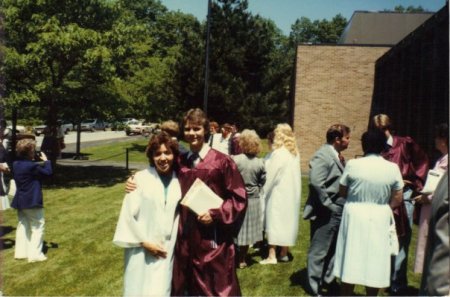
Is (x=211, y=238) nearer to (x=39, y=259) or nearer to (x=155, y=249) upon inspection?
(x=155, y=249)

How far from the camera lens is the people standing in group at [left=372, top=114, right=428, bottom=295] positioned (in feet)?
18.5

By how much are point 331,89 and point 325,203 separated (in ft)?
53.9

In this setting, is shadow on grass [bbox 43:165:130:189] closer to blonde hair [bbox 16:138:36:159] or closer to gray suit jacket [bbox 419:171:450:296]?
blonde hair [bbox 16:138:36:159]

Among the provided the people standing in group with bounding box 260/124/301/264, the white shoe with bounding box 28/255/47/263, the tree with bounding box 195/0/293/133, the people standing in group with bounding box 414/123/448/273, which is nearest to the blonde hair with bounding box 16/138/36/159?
the white shoe with bounding box 28/255/47/263

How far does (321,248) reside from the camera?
5.68 metres

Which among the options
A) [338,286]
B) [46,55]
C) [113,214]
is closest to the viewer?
[338,286]

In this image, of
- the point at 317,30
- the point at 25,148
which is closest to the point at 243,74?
A: the point at 25,148

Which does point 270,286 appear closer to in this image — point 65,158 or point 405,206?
point 405,206

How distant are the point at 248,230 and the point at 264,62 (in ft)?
94.6

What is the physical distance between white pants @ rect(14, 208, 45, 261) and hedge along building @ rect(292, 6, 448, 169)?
15169 millimetres

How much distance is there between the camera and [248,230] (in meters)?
6.86

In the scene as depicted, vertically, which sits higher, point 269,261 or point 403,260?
point 403,260

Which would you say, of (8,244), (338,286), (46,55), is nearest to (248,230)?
(338,286)

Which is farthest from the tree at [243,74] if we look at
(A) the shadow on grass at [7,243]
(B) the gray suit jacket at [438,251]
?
(B) the gray suit jacket at [438,251]
